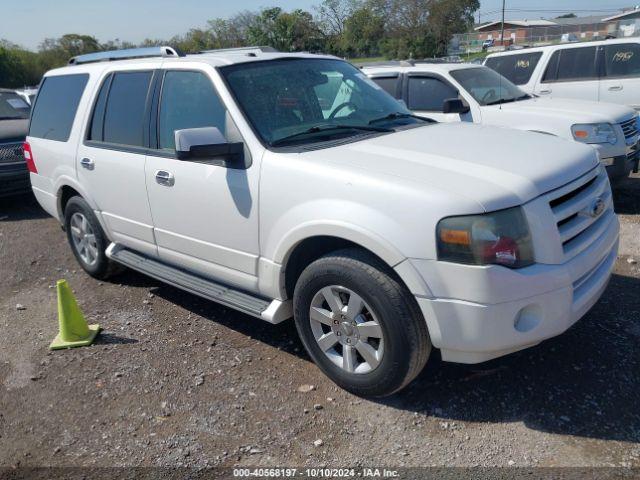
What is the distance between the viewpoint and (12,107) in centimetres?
981

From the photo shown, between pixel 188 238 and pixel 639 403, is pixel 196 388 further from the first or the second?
Answer: pixel 639 403

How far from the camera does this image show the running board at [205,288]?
356 cm

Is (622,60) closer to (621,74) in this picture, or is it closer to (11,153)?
(621,74)

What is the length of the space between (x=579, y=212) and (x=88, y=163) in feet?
12.5

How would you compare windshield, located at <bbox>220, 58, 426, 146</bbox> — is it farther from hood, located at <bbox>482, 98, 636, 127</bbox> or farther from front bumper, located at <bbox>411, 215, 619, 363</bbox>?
hood, located at <bbox>482, 98, 636, 127</bbox>

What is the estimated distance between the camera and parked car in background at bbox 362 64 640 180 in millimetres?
6430

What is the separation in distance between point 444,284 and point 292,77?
204 cm

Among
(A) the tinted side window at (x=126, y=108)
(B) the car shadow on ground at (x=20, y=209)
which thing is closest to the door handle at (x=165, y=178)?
(A) the tinted side window at (x=126, y=108)

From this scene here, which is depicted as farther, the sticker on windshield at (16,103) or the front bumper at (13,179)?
the sticker on windshield at (16,103)

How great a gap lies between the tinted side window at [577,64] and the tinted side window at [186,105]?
748 centimetres


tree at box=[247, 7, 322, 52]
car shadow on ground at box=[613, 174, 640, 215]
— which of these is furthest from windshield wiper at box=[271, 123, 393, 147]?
tree at box=[247, 7, 322, 52]

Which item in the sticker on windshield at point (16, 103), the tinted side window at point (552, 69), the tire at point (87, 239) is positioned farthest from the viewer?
the sticker on windshield at point (16, 103)

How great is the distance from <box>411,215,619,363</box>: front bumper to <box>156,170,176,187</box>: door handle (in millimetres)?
1958

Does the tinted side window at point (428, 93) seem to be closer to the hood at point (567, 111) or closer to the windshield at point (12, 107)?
the hood at point (567, 111)
